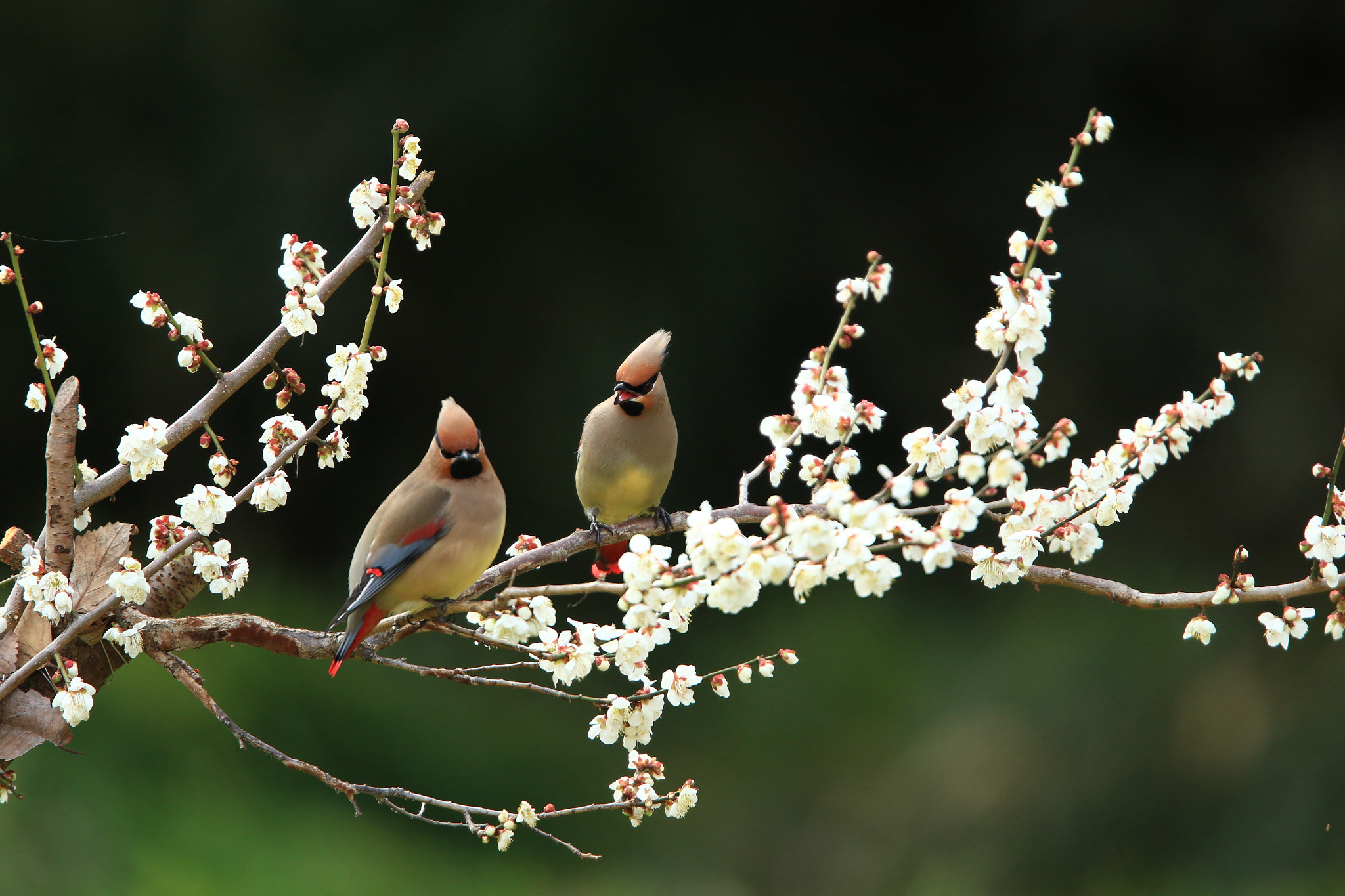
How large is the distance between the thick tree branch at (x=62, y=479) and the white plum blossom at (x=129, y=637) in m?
0.10

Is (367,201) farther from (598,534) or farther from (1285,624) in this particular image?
(1285,624)

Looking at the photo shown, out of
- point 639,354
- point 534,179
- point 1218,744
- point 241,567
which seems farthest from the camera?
point 534,179

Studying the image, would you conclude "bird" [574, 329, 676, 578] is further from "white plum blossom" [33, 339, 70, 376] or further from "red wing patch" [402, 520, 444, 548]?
"white plum blossom" [33, 339, 70, 376]

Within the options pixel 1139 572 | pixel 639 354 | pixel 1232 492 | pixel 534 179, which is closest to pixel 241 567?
pixel 639 354

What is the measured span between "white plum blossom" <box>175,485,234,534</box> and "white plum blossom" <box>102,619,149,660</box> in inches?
4.7

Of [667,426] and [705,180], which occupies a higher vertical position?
[705,180]

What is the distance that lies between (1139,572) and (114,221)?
11.9 ft

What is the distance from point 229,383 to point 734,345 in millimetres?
3298

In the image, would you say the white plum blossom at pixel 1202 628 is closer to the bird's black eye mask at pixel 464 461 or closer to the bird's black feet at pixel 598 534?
the bird's black feet at pixel 598 534

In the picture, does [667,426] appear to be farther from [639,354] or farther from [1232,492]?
[1232,492]

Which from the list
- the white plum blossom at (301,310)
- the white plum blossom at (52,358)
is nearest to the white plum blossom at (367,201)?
the white plum blossom at (301,310)

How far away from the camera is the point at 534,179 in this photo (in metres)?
4.53

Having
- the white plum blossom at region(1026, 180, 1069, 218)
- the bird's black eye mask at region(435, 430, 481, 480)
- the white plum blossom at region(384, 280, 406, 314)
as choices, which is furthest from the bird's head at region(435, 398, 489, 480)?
the white plum blossom at region(1026, 180, 1069, 218)

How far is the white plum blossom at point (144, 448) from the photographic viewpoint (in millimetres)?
1389
